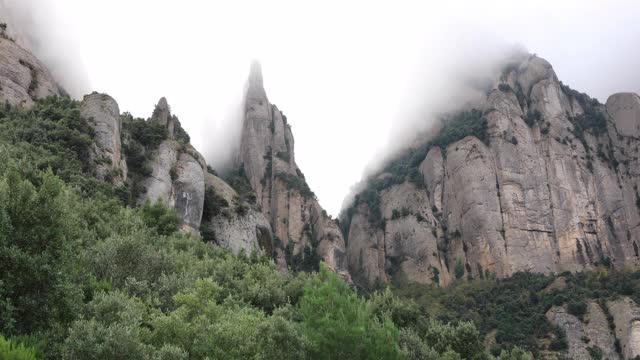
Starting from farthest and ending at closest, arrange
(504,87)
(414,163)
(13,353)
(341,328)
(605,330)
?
(414,163), (504,87), (605,330), (341,328), (13,353)

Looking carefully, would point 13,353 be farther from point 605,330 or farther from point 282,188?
point 282,188

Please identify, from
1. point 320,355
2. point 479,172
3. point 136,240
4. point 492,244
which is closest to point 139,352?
point 320,355

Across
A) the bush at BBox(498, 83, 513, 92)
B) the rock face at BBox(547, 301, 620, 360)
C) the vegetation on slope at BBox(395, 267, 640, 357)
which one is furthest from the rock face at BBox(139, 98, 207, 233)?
the bush at BBox(498, 83, 513, 92)

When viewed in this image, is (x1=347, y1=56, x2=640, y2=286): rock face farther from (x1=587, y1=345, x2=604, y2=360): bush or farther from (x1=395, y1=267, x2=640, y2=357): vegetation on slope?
(x1=587, y1=345, x2=604, y2=360): bush

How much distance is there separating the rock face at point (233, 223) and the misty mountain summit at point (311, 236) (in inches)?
11.1

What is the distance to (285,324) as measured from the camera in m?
19.6

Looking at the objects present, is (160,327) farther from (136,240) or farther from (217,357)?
(136,240)

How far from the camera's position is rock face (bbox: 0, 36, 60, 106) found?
61.5 meters

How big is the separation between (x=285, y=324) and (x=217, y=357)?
8.96 feet

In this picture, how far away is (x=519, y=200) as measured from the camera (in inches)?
5030

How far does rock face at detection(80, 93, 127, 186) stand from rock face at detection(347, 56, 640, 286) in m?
74.2

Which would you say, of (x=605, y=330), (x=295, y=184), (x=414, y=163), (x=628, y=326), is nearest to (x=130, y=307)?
(x=628, y=326)

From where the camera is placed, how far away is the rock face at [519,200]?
12031cm

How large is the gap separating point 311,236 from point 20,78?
65154 mm
